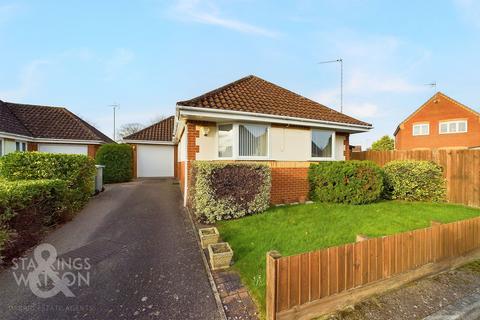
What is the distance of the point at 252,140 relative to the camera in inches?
319

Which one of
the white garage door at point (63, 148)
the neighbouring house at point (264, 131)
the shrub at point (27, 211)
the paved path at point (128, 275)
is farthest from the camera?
the white garage door at point (63, 148)

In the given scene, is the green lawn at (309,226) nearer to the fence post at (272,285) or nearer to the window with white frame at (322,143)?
the fence post at (272,285)

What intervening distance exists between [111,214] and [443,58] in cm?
1544

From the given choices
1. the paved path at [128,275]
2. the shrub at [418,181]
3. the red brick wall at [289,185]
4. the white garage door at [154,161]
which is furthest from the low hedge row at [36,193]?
the shrub at [418,181]

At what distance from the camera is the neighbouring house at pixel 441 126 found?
77.9 feet

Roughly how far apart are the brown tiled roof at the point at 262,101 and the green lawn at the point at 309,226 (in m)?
3.60

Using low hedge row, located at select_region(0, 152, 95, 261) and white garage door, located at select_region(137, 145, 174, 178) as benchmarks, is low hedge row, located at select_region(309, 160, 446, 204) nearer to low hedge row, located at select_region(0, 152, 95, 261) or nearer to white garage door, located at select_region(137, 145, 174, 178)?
low hedge row, located at select_region(0, 152, 95, 261)

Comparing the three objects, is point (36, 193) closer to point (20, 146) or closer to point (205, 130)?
point (205, 130)

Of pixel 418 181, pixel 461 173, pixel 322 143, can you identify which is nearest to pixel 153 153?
pixel 322 143

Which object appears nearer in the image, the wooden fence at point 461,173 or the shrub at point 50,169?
the shrub at point 50,169

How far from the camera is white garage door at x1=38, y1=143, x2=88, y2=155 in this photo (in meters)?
15.5

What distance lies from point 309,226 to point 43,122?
65.3 ft

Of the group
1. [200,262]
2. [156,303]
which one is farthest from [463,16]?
[156,303]

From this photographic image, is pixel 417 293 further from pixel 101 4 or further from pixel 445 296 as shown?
pixel 101 4
